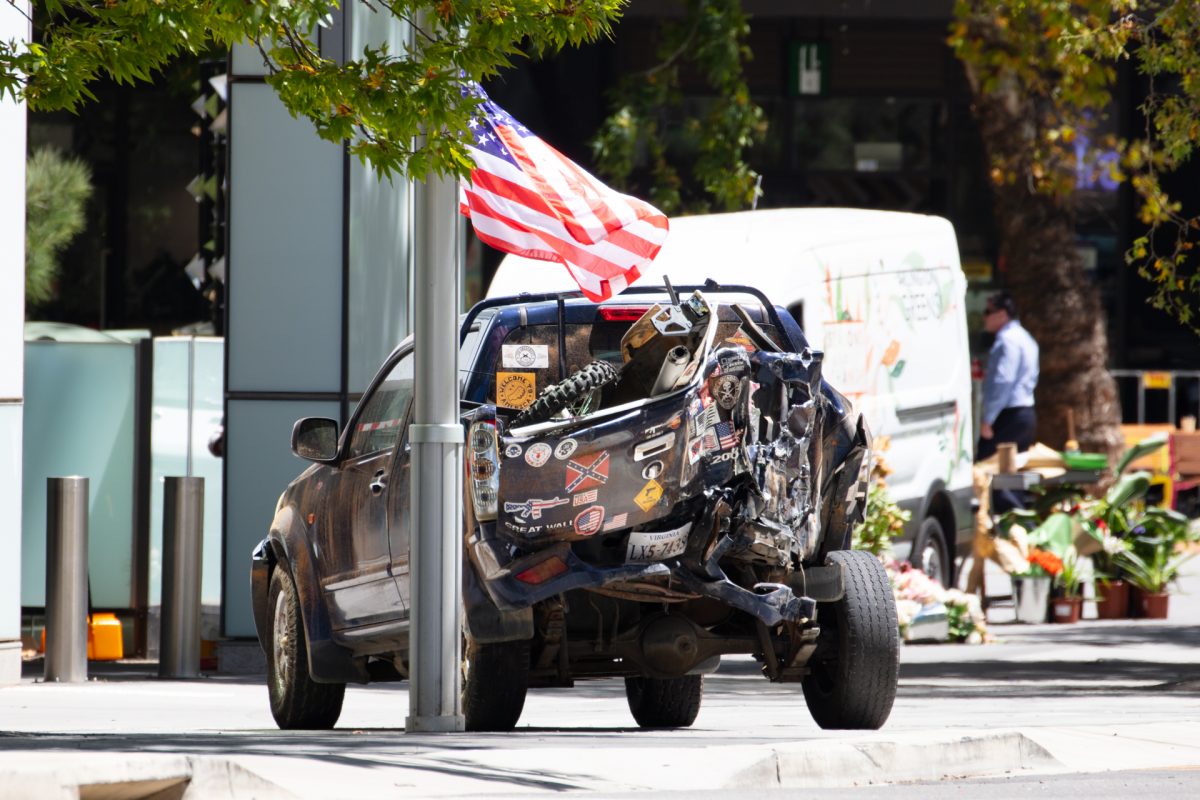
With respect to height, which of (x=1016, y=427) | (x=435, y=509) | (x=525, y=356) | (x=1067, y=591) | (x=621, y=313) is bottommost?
(x=1067, y=591)

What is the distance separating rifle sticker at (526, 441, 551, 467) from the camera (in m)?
7.82

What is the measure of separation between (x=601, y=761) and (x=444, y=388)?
166 cm

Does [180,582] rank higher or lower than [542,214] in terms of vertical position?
lower

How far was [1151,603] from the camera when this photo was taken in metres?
15.2

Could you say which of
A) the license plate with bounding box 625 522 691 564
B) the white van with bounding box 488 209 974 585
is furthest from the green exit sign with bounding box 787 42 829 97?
the license plate with bounding box 625 522 691 564

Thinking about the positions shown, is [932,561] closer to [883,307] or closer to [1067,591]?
[1067,591]

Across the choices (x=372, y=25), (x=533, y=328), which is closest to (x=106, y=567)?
(x=372, y=25)

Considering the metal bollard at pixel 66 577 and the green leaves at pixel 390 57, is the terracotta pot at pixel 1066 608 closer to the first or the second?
the metal bollard at pixel 66 577

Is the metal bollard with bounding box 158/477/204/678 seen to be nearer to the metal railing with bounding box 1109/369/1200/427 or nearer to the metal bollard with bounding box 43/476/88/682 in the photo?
the metal bollard with bounding box 43/476/88/682

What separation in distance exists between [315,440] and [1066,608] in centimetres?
754

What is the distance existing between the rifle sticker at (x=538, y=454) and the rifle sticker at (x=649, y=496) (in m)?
0.36

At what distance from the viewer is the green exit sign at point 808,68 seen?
23.0 metres

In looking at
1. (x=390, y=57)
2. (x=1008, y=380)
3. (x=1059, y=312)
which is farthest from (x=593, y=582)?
(x=1059, y=312)

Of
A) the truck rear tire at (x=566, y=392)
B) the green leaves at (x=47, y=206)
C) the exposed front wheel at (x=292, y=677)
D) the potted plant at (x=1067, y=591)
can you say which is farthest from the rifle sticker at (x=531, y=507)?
the green leaves at (x=47, y=206)
